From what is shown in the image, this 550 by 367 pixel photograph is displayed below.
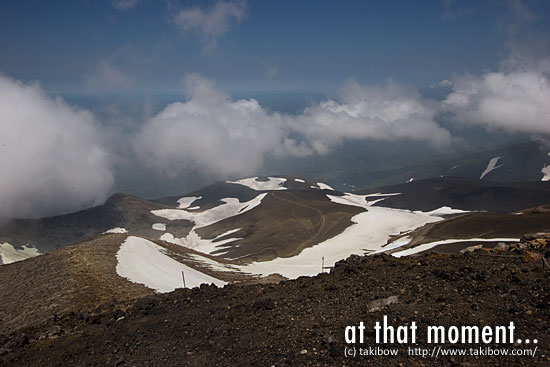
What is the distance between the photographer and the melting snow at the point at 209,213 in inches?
4862

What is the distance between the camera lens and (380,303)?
9.58 m

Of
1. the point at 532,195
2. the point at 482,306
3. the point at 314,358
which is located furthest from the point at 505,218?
the point at 532,195

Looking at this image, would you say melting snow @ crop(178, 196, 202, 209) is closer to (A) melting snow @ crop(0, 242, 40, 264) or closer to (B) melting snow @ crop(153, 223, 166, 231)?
(B) melting snow @ crop(153, 223, 166, 231)

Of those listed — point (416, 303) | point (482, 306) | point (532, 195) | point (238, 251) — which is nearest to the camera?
point (482, 306)

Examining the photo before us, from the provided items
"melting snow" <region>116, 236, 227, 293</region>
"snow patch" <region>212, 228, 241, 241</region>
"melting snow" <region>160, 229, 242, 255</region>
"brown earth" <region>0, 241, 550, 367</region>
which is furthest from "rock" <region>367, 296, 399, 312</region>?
"snow patch" <region>212, 228, 241, 241</region>

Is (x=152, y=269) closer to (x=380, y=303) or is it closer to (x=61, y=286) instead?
(x=61, y=286)

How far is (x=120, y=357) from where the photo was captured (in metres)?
9.41

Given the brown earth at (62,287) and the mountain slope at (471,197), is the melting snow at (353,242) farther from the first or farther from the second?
the mountain slope at (471,197)

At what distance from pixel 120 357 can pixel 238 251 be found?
68.3m

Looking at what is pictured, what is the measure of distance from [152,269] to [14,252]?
90.8 meters

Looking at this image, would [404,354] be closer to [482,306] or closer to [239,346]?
[482,306]

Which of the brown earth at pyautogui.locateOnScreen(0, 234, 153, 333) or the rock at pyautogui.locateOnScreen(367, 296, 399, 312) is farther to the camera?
the brown earth at pyautogui.locateOnScreen(0, 234, 153, 333)

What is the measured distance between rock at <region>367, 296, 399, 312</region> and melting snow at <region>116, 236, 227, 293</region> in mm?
15859

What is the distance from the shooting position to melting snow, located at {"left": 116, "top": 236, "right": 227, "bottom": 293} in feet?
78.1
